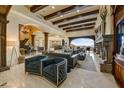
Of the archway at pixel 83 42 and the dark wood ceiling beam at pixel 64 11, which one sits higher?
the dark wood ceiling beam at pixel 64 11

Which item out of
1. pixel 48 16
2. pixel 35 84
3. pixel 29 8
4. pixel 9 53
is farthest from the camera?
pixel 48 16

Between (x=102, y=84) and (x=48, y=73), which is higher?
(x=48, y=73)

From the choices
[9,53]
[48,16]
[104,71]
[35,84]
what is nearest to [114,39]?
[104,71]

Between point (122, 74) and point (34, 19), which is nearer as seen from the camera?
point (122, 74)

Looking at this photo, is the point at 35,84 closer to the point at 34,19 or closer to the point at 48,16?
the point at 34,19

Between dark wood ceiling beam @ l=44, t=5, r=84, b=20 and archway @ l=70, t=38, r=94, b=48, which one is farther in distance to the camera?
archway @ l=70, t=38, r=94, b=48

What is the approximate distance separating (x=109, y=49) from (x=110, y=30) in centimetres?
77

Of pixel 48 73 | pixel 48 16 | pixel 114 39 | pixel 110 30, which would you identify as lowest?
pixel 48 73

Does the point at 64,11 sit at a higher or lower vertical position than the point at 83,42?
higher

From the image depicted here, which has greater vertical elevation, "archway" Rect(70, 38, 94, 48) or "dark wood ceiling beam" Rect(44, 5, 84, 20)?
"dark wood ceiling beam" Rect(44, 5, 84, 20)

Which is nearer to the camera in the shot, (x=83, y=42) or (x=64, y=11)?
(x=64, y=11)

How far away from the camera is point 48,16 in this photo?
947 cm

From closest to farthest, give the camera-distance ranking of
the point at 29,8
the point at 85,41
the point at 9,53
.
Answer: the point at 9,53 → the point at 29,8 → the point at 85,41

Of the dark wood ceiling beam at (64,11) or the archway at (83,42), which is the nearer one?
the dark wood ceiling beam at (64,11)
